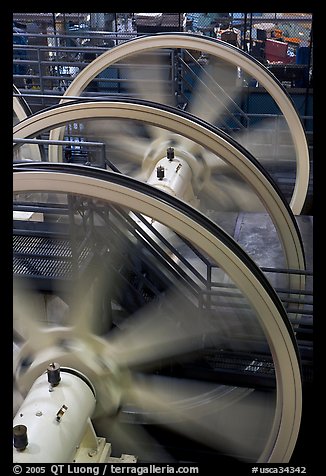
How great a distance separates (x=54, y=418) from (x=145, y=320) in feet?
3.34

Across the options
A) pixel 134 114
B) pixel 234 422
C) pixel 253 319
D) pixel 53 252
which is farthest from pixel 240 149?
pixel 234 422

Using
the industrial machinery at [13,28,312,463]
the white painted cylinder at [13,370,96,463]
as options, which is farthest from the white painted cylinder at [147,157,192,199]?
the white painted cylinder at [13,370,96,463]

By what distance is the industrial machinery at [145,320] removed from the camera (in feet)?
10.1

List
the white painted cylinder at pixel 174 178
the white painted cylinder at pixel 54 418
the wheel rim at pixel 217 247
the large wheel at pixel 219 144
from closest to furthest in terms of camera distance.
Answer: the wheel rim at pixel 217 247 < the white painted cylinder at pixel 54 418 < the large wheel at pixel 219 144 < the white painted cylinder at pixel 174 178

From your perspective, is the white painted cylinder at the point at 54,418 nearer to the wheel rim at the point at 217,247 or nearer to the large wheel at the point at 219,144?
the wheel rim at the point at 217,247

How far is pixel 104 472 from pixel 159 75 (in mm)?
7489

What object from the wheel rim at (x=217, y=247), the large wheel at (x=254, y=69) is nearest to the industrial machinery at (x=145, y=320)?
the wheel rim at (x=217, y=247)

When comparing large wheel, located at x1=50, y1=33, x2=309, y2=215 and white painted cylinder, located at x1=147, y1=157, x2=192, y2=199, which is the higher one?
large wheel, located at x1=50, y1=33, x2=309, y2=215

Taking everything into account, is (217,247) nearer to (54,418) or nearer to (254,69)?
(54,418)

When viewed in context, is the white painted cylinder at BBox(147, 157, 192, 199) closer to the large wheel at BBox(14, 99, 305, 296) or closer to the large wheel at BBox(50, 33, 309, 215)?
the large wheel at BBox(14, 99, 305, 296)

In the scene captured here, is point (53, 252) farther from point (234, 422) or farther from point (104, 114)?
point (234, 422)

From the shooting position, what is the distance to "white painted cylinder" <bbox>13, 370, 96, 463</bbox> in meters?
3.19

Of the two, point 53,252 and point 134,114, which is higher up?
point 134,114

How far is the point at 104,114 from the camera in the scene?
5.16 meters
